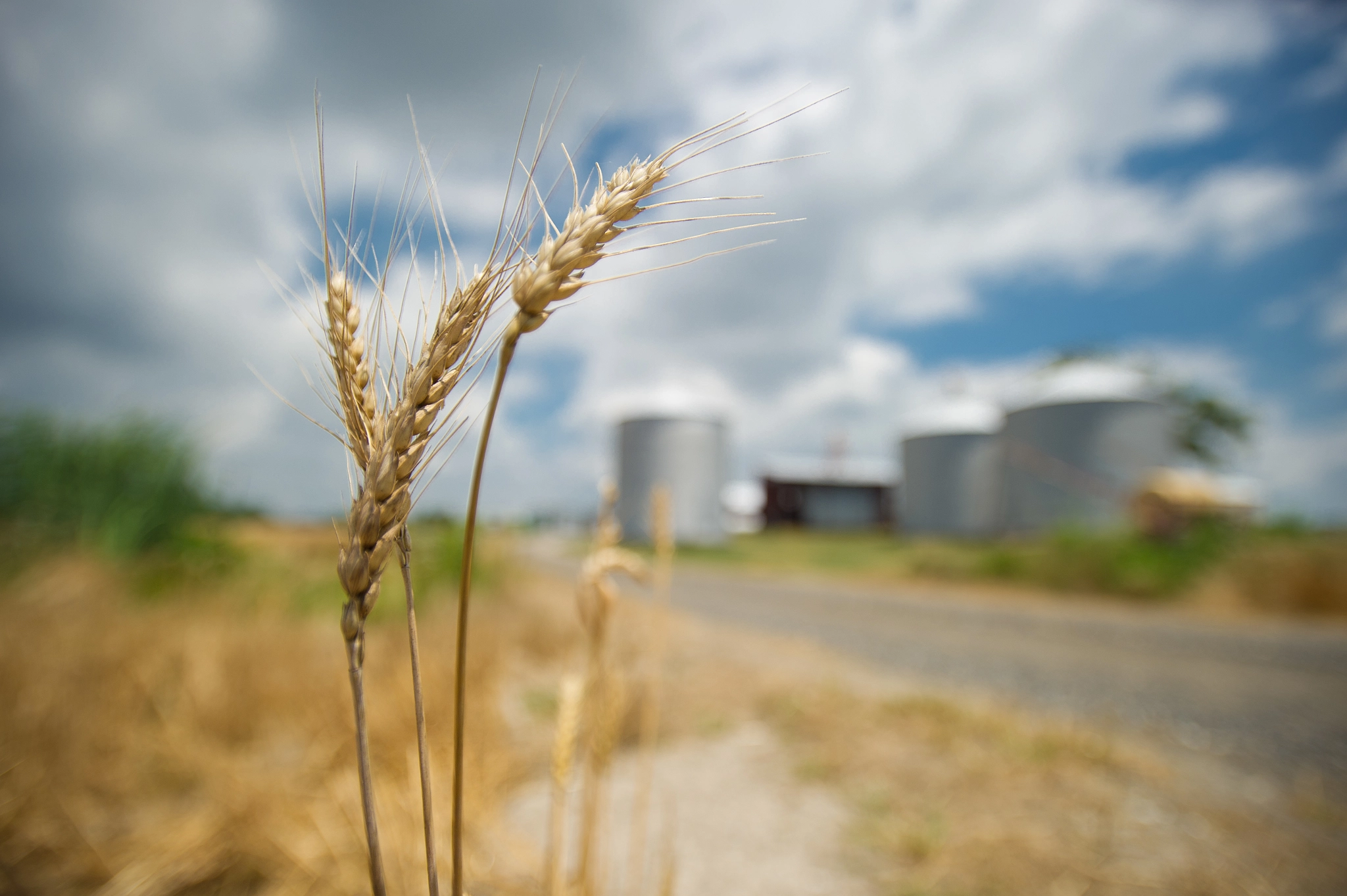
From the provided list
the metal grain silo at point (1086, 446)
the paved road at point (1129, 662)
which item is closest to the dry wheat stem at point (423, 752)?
the paved road at point (1129, 662)

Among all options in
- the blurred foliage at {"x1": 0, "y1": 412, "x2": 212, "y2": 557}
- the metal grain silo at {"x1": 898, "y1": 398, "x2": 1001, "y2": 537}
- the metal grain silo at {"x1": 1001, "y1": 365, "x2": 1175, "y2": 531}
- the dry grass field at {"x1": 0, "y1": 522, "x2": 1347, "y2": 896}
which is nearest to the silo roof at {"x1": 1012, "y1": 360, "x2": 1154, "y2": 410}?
the metal grain silo at {"x1": 1001, "y1": 365, "x2": 1175, "y2": 531}

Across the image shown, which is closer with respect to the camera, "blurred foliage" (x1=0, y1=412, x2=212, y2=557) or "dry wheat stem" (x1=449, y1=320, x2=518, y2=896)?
"dry wheat stem" (x1=449, y1=320, x2=518, y2=896)

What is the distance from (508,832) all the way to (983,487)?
2466cm

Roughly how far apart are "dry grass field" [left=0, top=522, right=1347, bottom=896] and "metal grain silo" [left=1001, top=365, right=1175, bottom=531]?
669 inches

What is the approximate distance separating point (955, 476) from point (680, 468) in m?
10.4

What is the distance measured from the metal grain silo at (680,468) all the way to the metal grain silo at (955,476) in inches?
308

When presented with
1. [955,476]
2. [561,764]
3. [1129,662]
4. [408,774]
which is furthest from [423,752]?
[955,476]

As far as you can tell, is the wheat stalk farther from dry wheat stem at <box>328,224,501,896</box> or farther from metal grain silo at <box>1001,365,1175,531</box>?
metal grain silo at <box>1001,365,1175,531</box>

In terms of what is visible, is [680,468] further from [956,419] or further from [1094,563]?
[1094,563]

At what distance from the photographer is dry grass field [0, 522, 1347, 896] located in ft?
5.80

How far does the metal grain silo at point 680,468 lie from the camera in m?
24.9

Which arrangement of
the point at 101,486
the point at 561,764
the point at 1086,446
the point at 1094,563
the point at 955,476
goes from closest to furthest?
the point at 561,764 < the point at 101,486 < the point at 1094,563 < the point at 1086,446 < the point at 955,476

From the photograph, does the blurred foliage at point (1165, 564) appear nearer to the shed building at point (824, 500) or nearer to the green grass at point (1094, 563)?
the green grass at point (1094, 563)

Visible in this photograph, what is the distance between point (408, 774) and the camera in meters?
2.00
